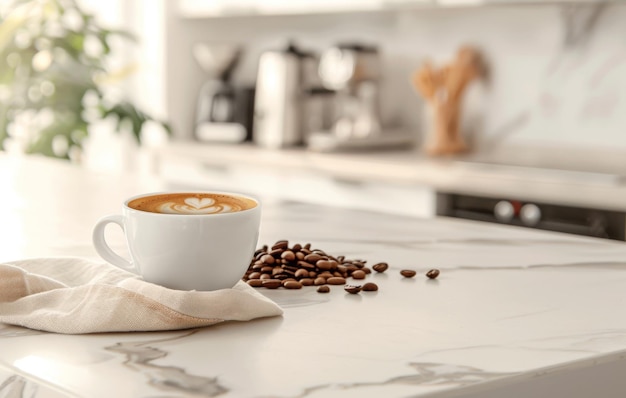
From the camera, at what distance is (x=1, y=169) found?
2.03 metres

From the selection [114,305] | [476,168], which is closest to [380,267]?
[114,305]

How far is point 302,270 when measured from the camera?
3.53 ft

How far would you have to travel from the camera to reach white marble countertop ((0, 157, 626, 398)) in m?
0.73

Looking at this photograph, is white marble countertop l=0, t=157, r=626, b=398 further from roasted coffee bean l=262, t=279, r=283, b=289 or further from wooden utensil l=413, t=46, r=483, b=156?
wooden utensil l=413, t=46, r=483, b=156

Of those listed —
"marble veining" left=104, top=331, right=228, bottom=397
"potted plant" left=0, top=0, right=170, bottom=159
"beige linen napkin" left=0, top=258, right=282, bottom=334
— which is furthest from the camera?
"potted plant" left=0, top=0, right=170, bottom=159

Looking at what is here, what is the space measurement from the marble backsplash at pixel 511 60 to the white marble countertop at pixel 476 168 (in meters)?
0.11

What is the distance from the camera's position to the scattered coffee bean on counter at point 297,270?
1.06 metres

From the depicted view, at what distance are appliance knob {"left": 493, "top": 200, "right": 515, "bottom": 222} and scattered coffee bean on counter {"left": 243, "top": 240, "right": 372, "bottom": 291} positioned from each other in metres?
1.79

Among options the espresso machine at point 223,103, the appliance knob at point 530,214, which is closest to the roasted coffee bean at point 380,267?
the appliance knob at point 530,214

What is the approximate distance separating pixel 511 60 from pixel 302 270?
255 cm

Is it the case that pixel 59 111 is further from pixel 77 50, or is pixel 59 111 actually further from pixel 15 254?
pixel 15 254

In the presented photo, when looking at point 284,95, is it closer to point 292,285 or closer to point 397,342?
point 292,285

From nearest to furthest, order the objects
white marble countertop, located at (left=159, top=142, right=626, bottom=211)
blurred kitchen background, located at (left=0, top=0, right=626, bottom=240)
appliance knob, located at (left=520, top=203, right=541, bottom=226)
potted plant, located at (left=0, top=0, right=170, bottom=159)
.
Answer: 1. white marble countertop, located at (left=159, top=142, right=626, bottom=211)
2. appliance knob, located at (left=520, top=203, right=541, bottom=226)
3. blurred kitchen background, located at (left=0, top=0, right=626, bottom=240)
4. potted plant, located at (left=0, top=0, right=170, bottom=159)

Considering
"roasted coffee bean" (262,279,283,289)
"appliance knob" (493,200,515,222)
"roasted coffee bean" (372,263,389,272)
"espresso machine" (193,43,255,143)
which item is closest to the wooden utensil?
"appliance knob" (493,200,515,222)
